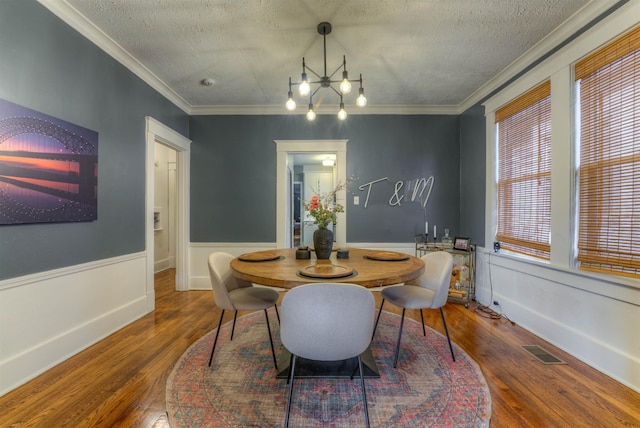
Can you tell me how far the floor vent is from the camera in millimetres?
1949

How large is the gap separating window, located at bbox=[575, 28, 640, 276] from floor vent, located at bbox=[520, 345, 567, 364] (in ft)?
2.41

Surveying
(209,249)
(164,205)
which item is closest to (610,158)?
(209,249)

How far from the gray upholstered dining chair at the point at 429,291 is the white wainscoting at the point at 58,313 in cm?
242

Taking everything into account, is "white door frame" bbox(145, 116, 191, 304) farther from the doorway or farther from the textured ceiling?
the doorway

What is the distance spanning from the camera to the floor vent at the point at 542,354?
6.40 feet

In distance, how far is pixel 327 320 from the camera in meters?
1.24

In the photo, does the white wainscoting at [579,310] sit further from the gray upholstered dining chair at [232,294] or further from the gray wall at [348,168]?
the gray upholstered dining chair at [232,294]

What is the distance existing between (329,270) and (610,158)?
214 centimetres

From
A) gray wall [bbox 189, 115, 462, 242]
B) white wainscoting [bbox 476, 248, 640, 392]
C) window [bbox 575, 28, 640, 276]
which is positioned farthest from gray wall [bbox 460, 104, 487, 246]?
window [bbox 575, 28, 640, 276]

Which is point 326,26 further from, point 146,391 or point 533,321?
point 533,321

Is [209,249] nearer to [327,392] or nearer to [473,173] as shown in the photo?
[327,392]

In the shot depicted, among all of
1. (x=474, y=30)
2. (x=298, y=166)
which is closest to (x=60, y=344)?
(x=474, y=30)

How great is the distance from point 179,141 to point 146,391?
2873 mm

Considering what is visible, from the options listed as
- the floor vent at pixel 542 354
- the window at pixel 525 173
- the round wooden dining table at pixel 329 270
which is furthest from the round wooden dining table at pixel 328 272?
the window at pixel 525 173
